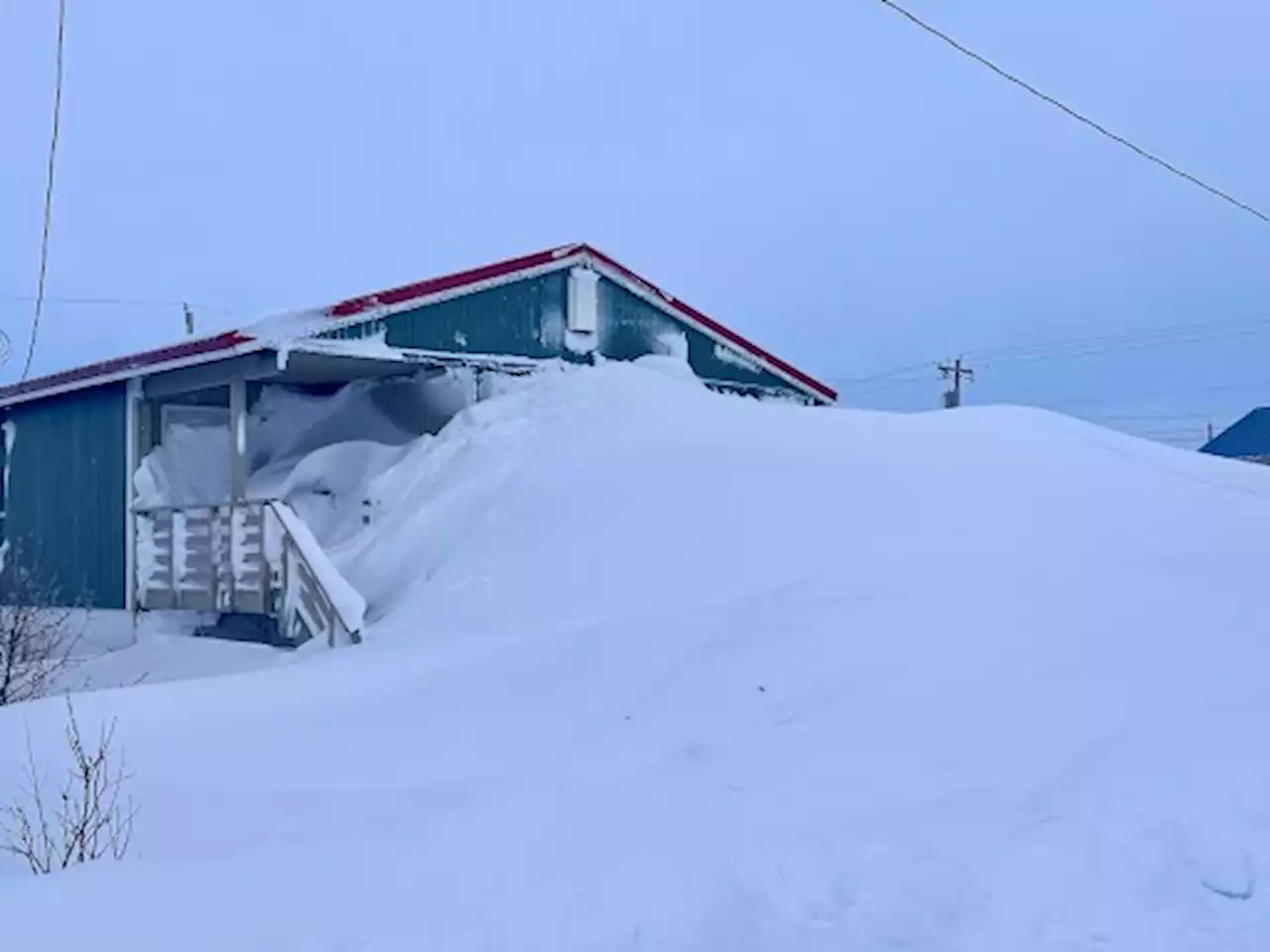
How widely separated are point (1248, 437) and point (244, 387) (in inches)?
1430

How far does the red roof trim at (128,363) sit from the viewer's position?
12250 mm

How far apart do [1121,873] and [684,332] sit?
13.4 meters

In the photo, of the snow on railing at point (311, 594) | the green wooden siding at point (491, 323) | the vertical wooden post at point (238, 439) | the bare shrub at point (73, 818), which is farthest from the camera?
the green wooden siding at point (491, 323)

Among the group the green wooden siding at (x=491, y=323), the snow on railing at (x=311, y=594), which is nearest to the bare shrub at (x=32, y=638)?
the snow on railing at (x=311, y=594)

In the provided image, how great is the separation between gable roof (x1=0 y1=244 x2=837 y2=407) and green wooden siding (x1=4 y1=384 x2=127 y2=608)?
1.17 ft

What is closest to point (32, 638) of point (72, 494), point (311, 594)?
point (311, 594)

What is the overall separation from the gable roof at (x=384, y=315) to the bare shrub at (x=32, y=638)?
2514 millimetres

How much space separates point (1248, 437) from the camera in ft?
131

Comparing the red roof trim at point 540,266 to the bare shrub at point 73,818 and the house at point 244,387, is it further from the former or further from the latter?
the bare shrub at point 73,818

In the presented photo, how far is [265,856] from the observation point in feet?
14.6

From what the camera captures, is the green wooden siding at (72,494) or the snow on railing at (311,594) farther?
the green wooden siding at (72,494)

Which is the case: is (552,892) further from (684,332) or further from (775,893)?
(684,332)

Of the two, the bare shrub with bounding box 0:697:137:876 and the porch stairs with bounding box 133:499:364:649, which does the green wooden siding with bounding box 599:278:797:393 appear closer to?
the porch stairs with bounding box 133:499:364:649

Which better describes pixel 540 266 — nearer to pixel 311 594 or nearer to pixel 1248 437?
pixel 311 594
